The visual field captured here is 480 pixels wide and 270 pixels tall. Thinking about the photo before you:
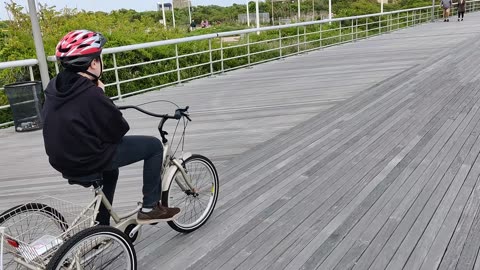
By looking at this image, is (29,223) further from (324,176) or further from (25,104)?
(25,104)

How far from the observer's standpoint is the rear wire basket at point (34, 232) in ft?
7.39

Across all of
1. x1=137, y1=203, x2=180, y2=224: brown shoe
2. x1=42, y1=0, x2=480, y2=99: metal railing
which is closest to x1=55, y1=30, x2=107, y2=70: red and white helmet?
x1=137, y1=203, x2=180, y2=224: brown shoe

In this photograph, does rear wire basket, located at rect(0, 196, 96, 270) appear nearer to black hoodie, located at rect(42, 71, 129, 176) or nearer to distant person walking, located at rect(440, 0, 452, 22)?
black hoodie, located at rect(42, 71, 129, 176)

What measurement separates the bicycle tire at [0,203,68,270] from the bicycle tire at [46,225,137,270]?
33cm

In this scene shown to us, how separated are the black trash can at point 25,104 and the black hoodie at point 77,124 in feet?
15.4

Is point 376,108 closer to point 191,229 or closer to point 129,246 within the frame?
point 191,229

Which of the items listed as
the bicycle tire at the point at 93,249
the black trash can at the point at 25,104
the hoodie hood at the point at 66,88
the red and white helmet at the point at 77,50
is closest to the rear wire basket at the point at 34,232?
the bicycle tire at the point at 93,249

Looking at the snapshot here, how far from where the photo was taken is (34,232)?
263 centimetres

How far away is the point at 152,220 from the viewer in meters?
2.90

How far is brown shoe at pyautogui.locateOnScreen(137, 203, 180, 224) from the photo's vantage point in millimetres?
2861

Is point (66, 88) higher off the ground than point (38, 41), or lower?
lower

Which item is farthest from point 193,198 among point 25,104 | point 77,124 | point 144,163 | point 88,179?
point 25,104

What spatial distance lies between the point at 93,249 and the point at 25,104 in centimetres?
501

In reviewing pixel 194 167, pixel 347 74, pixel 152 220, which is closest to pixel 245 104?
pixel 347 74
